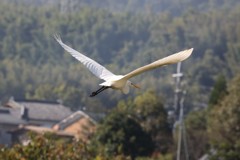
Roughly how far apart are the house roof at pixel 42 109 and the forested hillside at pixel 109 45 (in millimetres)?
20444

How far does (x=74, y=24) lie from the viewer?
125812mm

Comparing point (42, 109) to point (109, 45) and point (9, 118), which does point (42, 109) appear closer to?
point (9, 118)

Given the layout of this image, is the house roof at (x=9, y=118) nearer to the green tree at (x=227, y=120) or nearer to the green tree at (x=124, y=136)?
the green tree at (x=227, y=120)

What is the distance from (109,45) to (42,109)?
6199 cm

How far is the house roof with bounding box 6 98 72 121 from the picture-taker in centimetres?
6494

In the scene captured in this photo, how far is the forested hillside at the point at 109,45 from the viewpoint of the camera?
96.6 meters

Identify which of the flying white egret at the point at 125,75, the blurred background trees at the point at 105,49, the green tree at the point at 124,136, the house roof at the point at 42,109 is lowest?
the flying white egret at the point at 125,75

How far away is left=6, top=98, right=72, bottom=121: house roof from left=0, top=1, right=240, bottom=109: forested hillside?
2044 centimetres

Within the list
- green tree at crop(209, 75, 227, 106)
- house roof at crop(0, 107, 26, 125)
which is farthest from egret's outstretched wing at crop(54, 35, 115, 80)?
house roof at crop(0, 107, 26, 125)

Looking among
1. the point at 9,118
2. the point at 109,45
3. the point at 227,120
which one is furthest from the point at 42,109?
the point at 109,45

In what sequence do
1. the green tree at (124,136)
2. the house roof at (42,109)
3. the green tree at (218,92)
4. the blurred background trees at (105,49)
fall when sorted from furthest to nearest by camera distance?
1. the blurred background trees at (105,49)
2. the house roof at (42,109)
3. the green tree at (218,92)
4. the green tree at (124,136)

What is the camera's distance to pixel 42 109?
6556 centimetres

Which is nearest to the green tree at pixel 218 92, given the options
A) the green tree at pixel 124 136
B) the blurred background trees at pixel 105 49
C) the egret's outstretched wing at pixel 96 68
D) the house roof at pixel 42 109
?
the blurred background trees at pixel 105 49

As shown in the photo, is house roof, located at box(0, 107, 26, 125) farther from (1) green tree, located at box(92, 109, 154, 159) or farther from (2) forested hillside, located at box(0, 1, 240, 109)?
(2) forested hillside, located at box(0, 1, 240, 109)
